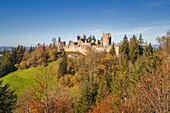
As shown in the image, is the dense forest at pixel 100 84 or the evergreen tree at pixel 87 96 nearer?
the dense forest at pixel 100 84

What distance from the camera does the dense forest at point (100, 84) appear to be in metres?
9.68

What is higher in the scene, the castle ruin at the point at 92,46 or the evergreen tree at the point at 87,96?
the castle ruin at the point at 92,46

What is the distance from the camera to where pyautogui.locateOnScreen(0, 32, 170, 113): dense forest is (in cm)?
968

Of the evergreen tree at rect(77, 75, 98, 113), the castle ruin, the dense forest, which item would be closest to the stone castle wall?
the castle ruin

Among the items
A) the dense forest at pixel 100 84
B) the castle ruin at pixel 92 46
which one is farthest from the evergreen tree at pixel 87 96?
the castle ruin at pixel 92 46

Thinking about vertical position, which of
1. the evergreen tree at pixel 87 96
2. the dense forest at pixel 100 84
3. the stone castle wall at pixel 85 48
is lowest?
the evergreen tree at pixel 87 96

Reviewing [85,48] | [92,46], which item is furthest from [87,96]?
[85,48]

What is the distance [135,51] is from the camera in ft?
147

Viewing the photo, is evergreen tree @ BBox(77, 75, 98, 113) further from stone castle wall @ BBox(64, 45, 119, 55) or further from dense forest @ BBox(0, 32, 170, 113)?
stone castle wall @ BBox(64, 45, 119, 55)

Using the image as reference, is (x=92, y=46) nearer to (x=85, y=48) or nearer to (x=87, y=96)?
(x=85, y=48)

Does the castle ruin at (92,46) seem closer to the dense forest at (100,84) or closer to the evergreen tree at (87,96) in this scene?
the dense forest at (100,84)

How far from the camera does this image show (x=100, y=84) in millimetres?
28281

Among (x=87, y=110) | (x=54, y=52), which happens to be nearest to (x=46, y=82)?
(x=87, y=110)

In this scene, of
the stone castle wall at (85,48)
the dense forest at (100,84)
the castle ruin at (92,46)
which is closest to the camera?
the dense forest at (100,84)
